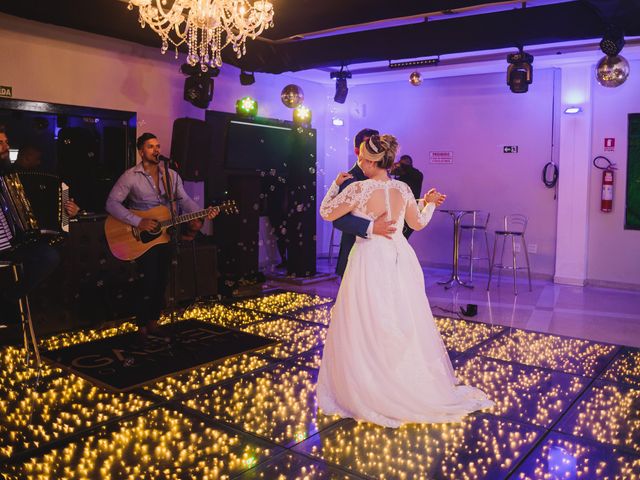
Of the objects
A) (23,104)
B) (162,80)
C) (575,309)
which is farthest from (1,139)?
(575,309)

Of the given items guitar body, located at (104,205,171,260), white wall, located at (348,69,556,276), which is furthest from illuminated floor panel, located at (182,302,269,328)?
white wall, located at (348,69,556,276)

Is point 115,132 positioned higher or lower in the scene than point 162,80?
lower

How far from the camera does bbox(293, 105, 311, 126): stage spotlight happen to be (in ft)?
29.6

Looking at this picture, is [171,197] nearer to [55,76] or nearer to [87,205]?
[87,205]

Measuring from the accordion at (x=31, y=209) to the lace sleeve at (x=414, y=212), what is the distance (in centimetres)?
266

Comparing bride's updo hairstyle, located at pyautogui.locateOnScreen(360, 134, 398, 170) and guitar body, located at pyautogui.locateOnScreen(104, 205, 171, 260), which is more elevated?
bride's updo hairstyle, located at pyautogui.locateOnScreen(360, 134, 398, 170)

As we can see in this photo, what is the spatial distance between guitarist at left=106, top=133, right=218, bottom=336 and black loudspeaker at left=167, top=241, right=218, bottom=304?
1.38m

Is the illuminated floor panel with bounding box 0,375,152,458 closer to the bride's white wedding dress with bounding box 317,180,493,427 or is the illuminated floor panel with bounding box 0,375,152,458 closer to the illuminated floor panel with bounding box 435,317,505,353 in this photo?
→ the bride's white wedding dress with bounding box 317,180,493,427

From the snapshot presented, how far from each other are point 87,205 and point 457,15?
4809 mm

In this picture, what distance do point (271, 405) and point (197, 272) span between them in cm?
345

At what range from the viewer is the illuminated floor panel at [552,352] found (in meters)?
4.70

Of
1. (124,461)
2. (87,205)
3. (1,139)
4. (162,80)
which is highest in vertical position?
(162,80)

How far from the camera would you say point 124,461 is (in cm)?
304

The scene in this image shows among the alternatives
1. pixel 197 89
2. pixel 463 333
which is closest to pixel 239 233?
pixel 197 89
